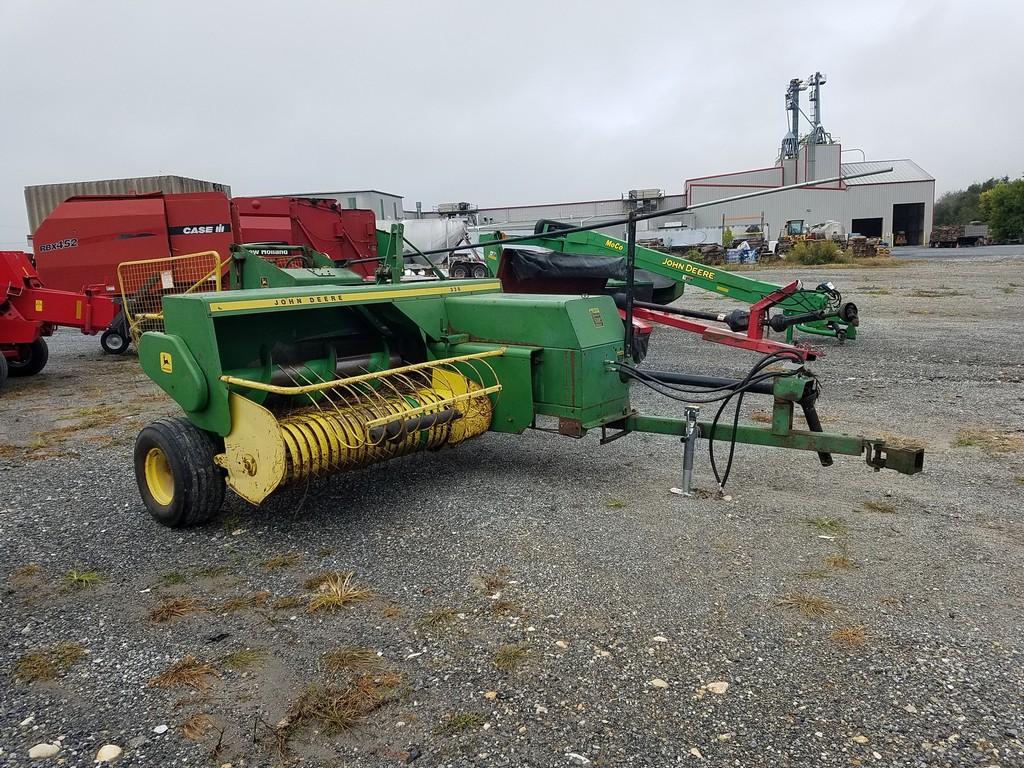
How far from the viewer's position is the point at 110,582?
11.4ft

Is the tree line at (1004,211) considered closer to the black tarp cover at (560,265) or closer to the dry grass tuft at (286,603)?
the black tarp cover at (560,265)

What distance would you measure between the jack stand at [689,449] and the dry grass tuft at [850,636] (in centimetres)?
143

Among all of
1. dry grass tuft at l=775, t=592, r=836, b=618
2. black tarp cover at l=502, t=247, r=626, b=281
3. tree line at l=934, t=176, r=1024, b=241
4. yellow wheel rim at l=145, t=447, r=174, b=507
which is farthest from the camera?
tree line at l=934, t=176, r=1024, b=241

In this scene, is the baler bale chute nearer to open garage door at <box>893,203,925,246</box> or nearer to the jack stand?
the jack stand

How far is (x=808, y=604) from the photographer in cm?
302

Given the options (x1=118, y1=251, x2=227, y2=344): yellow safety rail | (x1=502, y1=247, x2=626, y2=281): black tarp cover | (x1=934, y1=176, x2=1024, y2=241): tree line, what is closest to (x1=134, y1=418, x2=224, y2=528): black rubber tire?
(x1=118, y1=251, x2=227, y2=344): yellow safety rail

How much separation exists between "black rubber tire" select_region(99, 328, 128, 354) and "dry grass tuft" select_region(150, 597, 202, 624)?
8.94 m

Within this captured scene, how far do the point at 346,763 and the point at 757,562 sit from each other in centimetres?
203

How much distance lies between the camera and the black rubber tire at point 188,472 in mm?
3889

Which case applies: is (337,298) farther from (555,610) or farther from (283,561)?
(555,610)

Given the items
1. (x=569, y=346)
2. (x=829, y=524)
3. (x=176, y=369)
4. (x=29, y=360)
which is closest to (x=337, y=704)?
(x=176, y=369)

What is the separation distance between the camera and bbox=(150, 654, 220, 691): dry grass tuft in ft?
8.61

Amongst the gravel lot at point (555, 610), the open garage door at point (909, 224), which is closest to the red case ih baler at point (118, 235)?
the gravel lot at point (555, 610)

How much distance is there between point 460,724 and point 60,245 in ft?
36.3
